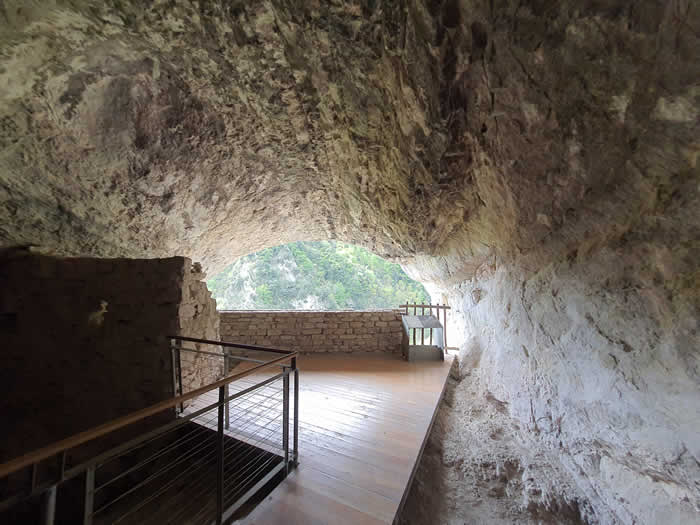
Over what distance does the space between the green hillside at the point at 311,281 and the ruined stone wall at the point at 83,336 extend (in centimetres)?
1668

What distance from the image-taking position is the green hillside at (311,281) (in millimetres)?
20875

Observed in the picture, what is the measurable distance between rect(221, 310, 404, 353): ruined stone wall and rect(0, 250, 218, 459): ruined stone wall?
6.63 feet

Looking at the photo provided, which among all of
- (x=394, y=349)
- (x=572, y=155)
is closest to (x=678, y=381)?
(x=572, y=155)

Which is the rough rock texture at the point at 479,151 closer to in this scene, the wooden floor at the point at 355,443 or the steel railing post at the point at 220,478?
the wooden floor at the point at 355,443

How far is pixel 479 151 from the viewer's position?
9.00ft

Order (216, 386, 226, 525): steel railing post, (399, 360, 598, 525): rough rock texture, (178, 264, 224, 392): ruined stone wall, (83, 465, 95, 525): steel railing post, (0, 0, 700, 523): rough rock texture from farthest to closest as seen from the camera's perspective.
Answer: (178, 264, 224, 392): ruined stone wall → (399, 360, 598, 525): rough rock texture → (0, 0, 700, 523): rough rock texture → (216, 386, 226, 525): steel railing post → (83, 465, 95, 525): steel railing post

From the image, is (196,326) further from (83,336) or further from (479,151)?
(479,151)

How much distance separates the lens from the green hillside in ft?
68.5

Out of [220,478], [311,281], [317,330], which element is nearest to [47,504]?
[220,478]

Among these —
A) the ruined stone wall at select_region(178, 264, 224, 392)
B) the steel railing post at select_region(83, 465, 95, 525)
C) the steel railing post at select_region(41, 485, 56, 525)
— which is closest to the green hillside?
the ruined stone wall at select_region(178, 264, 224, 392)

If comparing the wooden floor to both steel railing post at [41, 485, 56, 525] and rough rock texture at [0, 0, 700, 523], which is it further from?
rough rock texture at [0, 0, 700, 523]

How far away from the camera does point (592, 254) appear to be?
234 cm

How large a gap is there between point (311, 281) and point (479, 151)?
19.6m

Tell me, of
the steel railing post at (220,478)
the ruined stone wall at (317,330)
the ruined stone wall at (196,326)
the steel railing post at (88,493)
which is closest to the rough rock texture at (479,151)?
the ruined stone wall at (196,326)
